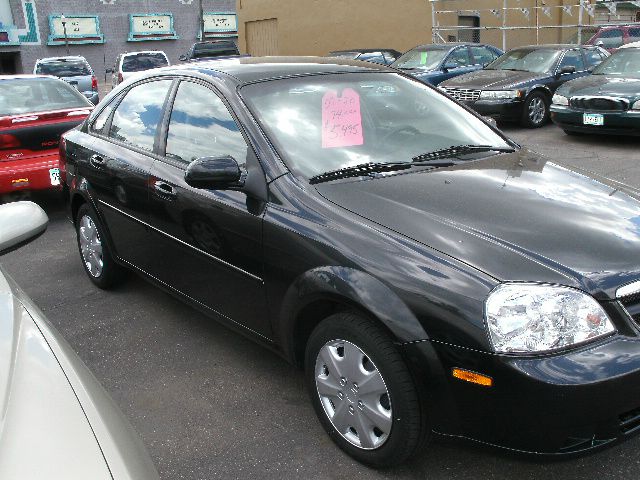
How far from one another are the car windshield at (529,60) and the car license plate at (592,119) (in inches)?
103

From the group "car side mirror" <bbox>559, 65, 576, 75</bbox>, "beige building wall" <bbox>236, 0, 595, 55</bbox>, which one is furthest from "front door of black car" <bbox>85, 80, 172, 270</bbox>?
"beige building wall" <bbox>236, 0, 595, 55</bbox>

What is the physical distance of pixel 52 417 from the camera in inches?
58.5

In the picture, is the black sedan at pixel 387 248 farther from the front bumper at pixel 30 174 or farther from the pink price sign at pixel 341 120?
the front bumper at pixel 30 174

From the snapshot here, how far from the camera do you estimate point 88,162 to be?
437 centimetres

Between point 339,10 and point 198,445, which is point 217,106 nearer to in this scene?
point 198,445

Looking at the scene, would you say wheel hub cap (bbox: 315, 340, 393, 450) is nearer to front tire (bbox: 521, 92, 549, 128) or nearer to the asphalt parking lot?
the asphalt parking lot

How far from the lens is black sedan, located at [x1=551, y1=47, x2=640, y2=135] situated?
9008 mm

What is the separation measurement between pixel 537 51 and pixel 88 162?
10440mm

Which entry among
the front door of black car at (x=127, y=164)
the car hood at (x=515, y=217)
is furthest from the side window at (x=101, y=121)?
the car hood at (x=515, y=217)

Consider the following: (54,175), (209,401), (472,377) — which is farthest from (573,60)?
(472,377)

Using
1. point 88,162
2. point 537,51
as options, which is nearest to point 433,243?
point 88,162

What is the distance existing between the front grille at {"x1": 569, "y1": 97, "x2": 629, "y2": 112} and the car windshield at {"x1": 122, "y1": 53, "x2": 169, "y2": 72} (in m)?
12.6

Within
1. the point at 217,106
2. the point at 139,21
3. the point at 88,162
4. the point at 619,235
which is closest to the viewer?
the point at 619,235

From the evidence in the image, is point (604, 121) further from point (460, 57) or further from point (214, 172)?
point (214, 172)
